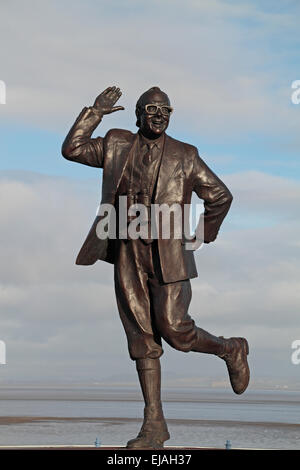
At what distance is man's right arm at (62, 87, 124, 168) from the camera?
33.6ft

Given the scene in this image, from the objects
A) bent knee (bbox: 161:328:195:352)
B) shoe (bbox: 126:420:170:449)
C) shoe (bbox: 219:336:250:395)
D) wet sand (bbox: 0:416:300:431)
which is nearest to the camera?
shoe (bbox: 126:420:170:449)

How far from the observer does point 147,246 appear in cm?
1023

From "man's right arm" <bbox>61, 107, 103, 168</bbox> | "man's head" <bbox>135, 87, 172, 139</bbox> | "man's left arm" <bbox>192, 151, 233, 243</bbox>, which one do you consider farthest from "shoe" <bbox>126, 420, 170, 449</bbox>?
"man's head" <bbox>135, 87, 172, 139</bbox>

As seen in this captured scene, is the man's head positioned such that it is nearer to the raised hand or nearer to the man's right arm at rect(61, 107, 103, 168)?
the raised hand

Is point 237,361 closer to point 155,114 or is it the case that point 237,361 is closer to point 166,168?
point 166,168

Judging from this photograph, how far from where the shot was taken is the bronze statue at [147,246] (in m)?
10.1

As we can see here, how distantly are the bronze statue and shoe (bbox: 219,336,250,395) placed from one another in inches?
19.0

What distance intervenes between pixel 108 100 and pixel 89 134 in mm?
412

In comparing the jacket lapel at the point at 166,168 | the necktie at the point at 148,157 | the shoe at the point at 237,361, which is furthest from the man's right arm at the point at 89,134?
the shoe at the point at 237,361

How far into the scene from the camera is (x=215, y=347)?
34.8ft

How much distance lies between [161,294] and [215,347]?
0.94m

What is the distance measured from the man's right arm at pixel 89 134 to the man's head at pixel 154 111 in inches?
11.5

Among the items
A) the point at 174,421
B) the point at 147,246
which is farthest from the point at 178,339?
the point at 174,421

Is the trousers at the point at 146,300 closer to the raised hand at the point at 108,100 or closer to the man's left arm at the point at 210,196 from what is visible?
the man's left arm at the point at 210,196
